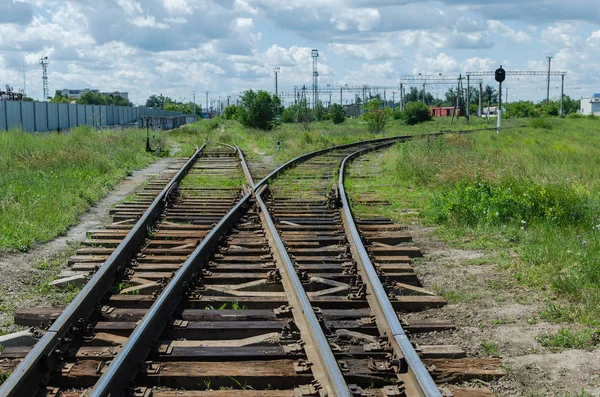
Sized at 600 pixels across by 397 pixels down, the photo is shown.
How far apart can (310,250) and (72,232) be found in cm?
382

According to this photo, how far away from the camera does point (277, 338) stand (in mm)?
5230

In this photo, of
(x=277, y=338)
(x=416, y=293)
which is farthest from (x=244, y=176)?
(x=277, y=338)

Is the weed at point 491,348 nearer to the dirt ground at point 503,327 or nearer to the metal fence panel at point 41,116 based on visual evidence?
the dirt ground at point 503,327

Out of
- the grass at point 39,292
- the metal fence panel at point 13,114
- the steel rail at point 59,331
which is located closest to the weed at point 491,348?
the steel rail at point 59,331

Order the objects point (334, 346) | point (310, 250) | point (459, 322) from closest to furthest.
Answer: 1. point (334, 346)
2. point (459, 322)
3. point (310, 250)

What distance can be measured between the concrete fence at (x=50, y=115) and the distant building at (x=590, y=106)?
11287cm

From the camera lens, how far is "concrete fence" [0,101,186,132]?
Answer: 37438mm

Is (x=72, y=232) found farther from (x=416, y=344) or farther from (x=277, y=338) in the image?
(x=416, y=344)

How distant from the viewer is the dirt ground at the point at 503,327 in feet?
15.2

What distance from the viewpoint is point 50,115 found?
149 ft

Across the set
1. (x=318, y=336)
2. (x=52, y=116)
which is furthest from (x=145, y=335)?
(x=52, y=116)

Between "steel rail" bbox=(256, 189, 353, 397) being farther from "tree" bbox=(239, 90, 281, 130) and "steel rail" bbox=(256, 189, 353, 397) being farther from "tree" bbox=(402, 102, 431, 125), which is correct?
"tree" bbox=(402, 102, 431, 125)

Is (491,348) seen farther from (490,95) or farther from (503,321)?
(490,95)

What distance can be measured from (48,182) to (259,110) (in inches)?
1825
